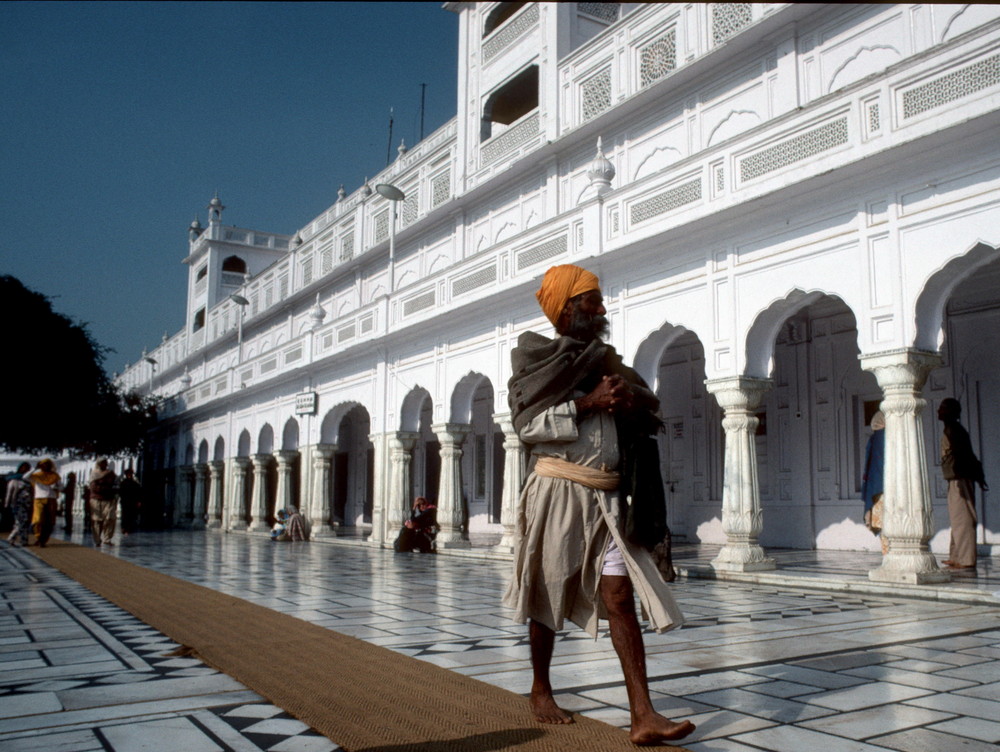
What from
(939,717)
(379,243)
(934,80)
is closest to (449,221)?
(379,243)

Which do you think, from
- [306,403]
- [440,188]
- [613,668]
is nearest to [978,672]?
[613,668]

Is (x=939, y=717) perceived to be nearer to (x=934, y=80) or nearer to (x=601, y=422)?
(x=601, y=422)

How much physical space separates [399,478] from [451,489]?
1581 mm

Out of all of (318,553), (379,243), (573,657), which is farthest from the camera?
(379,243)

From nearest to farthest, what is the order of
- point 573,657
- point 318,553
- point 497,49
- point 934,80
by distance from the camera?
point 573,657, point 934,80, point 318,553, point 497,49

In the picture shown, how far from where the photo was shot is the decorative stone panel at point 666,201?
9.34m

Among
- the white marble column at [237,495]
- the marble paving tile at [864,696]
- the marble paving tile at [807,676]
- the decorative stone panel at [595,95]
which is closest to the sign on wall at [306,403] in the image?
the white marble column at [237,495]

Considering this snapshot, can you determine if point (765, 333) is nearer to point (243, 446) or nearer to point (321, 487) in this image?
point (321, 487)

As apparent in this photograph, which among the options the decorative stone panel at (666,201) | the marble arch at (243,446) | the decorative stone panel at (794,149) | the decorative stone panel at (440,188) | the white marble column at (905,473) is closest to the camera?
the white marble column at (905,473)

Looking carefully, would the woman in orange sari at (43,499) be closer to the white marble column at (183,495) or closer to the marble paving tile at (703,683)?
the marble paving tile at (703,683)

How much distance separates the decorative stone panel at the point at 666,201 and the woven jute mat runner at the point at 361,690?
5.99 metres

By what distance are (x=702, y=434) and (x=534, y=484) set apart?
1129 cm

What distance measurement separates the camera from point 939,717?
304 cm

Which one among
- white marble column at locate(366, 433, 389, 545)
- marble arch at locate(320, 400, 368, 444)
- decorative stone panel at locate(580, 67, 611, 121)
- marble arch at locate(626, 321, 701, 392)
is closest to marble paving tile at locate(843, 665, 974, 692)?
marble arch at locate(626, 321, 701, 392)
